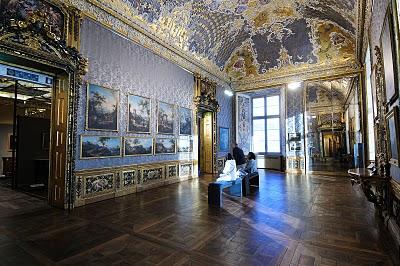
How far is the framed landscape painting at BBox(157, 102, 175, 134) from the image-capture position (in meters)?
8.05

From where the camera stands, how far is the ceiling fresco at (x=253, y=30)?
785cm

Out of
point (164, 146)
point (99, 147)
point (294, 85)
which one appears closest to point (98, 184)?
point (99, 147)

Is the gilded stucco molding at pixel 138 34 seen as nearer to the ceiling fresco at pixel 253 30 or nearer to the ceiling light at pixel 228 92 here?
the ceiling fresco at pixel 253 30

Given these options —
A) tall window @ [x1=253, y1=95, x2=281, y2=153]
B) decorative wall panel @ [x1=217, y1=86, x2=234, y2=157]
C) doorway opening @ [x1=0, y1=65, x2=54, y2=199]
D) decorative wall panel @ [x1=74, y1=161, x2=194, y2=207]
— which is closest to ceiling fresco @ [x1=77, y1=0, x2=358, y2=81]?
decorative wall panel @ [x1=217, y1=86, x2=234, y2=157]

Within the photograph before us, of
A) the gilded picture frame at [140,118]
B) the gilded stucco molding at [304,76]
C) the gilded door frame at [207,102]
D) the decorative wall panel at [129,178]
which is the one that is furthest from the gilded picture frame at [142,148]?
the gilded stucco molding at [304,76]

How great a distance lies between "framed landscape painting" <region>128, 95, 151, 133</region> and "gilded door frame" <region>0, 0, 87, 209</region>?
173 centimetres

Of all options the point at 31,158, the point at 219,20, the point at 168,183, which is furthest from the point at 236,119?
the point at 31,158

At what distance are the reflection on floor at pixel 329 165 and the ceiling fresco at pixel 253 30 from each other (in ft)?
16.4

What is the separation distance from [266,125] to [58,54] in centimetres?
1209

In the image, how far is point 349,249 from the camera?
3016mm

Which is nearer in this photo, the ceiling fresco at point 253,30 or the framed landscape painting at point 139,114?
the framed landscape painting at point 139,114

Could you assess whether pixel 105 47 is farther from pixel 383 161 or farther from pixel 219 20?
pixel 383 161

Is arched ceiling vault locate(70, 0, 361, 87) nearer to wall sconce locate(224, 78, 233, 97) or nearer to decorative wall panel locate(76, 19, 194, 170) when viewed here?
wall sconce locate(224, 78, 233, 97)

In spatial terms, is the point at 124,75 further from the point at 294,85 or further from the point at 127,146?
the point at 294,85
